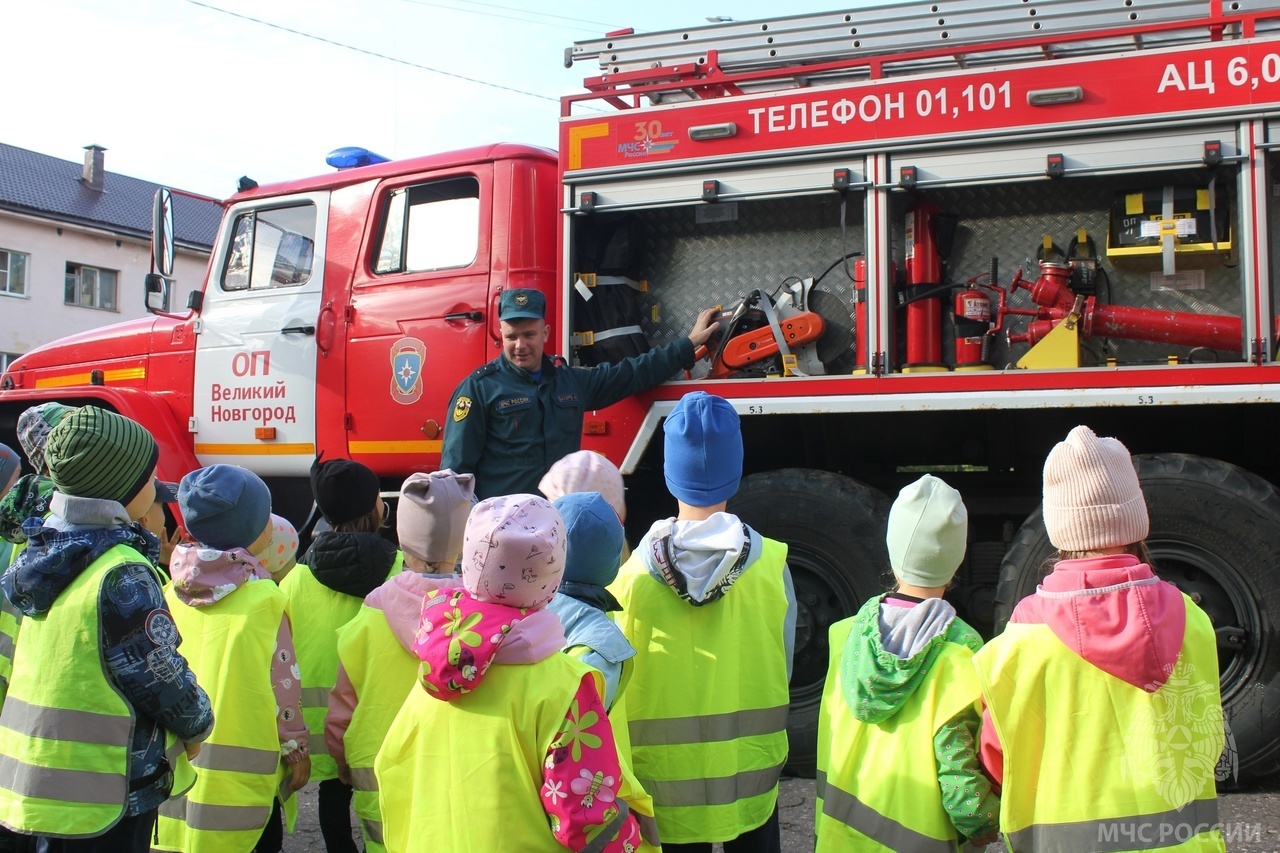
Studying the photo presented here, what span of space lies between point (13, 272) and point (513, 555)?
113 feet

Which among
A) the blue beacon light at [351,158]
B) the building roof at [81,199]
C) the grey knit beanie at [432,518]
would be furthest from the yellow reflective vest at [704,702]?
the building roof at [81,199]

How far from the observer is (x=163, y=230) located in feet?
18.9

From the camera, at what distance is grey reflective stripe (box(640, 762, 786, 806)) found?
2648 mm

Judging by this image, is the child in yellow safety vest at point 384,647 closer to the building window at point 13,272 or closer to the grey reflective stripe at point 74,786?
the grey reflective stripe at point 74,786

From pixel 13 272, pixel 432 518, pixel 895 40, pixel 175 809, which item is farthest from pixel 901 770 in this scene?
pixel 13 272

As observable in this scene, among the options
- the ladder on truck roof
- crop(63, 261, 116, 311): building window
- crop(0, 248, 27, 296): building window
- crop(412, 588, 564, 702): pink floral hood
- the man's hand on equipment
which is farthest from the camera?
crop(63, 261, 116, 311): building window

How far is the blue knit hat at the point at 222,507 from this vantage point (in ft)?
9.46

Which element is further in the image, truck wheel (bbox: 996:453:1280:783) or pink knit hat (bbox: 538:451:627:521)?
truck wheel (bbox: 996:453:1280:783)

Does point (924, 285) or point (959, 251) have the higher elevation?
point (959, 251)

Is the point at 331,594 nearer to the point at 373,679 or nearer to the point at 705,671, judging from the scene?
the point at 373,679

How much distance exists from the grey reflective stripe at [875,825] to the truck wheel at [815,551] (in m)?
2.15

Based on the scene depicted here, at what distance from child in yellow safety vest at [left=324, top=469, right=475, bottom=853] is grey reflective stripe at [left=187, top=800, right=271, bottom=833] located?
27 centimetres

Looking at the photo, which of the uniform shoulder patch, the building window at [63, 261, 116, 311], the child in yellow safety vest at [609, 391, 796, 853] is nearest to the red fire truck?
the uniform shoulder patch

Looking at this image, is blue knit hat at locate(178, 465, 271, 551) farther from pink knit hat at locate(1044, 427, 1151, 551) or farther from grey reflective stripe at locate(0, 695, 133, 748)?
pink knit hat at locate(1044, 427, 1151, 551)
